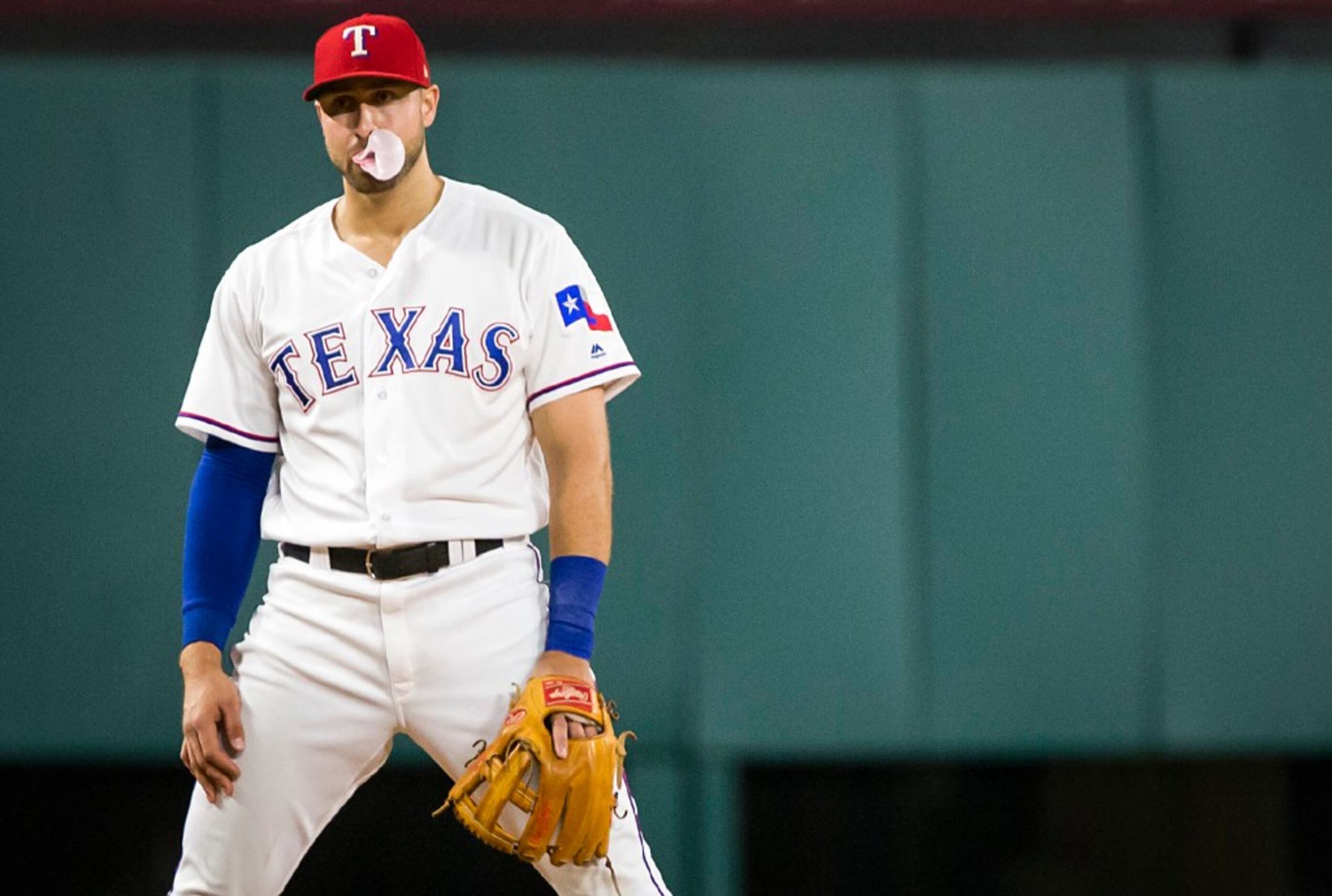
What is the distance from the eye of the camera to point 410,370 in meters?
1.87

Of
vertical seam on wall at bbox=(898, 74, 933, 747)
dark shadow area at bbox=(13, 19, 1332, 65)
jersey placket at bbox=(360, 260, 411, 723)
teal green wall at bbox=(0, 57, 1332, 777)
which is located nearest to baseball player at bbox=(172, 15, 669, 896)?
jersey placket at bbox=(360, 260, 411, 723)

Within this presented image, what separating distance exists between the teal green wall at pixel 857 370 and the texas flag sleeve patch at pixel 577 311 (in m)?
1.78

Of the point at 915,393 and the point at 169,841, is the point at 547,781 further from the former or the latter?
the point at 169,841

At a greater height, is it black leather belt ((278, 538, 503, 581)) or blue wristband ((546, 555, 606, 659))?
black leather belt ((278, 538, 503, 581))

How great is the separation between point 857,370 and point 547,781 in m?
2.15

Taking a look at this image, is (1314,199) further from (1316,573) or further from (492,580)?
(492,580)

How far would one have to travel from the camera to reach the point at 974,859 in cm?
394

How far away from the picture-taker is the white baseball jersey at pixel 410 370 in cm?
186

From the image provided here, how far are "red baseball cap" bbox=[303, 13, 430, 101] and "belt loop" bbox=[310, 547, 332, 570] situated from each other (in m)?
0.55

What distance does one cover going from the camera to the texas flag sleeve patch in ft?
6.18

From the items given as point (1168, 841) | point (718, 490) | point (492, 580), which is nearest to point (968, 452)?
point (718, 490)

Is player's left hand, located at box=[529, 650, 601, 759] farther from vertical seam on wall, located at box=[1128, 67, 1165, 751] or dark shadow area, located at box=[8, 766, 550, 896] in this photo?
vertical seam on wall, located at box=[1128, 67, 1165, 751]

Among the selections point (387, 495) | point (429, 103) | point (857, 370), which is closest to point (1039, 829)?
point (857, 370)

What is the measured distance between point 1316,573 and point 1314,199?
0.91 metres
